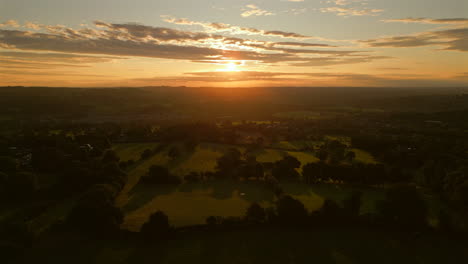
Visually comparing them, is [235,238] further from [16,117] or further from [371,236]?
[16,117]

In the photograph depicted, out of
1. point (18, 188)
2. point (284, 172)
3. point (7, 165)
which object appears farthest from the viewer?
point (284, 172)

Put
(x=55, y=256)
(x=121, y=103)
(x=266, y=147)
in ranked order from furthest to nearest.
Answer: (x=121, y=103)
(x=266, y=147)
(x=55, y=256)

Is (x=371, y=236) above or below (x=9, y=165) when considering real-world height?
below

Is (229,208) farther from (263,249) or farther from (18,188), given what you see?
(18,188)

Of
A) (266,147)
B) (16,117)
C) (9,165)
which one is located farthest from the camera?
(16,117)

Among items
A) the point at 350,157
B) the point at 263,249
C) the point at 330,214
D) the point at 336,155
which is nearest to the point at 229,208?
the point at 263,249

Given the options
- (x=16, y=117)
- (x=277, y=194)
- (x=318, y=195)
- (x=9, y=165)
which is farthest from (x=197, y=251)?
(x=16, y=117)

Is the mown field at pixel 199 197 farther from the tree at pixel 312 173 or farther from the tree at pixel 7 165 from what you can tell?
the tree at pixel 7 165

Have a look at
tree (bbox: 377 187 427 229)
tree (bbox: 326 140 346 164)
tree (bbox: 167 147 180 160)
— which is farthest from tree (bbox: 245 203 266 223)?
tree (bbox: 167 147 180 160)

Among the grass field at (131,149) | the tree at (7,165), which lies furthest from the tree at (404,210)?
the tree at (7,165)
